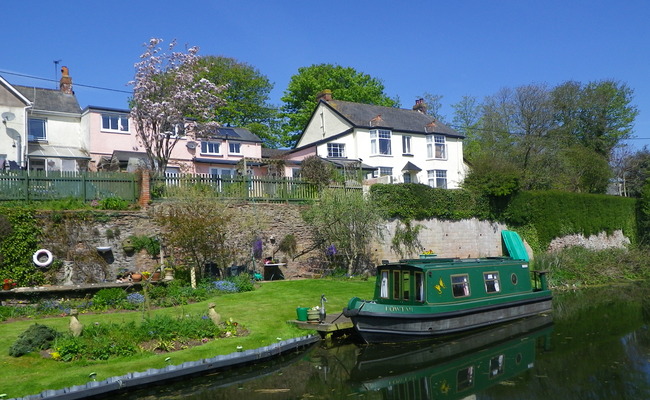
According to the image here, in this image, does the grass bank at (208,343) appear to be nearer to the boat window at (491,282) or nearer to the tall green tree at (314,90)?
the boat window at (491,282)

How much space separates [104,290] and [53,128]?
18.8 metres

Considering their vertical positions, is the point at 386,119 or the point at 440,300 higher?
the point at 386,119

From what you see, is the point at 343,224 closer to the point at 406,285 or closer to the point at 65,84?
the point at 406,285

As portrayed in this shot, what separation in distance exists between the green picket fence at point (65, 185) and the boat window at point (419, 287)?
11.5 metres

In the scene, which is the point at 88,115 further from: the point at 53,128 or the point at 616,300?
the point at 616,300

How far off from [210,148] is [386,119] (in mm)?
11892

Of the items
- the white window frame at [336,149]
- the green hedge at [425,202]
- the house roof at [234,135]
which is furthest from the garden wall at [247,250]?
the house roof at [234,135]

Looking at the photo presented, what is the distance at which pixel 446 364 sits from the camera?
13227 millimetres

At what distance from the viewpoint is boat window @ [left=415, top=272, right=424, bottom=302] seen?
50.5 ft

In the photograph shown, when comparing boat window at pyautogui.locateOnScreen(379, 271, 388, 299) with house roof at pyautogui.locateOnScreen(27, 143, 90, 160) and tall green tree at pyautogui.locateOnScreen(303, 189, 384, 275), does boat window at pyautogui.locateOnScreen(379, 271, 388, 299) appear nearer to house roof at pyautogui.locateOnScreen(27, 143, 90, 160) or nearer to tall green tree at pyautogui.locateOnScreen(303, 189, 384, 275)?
tall green tree at pyautogui.locateOnScreen(303, 189, 384, 275)

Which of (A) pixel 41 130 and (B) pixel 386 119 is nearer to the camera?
(A) pixel 41 130

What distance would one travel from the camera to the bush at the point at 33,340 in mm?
11383

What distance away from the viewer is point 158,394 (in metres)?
10.8

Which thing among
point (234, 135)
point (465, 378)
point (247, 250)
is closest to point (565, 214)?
point (247, 250)
